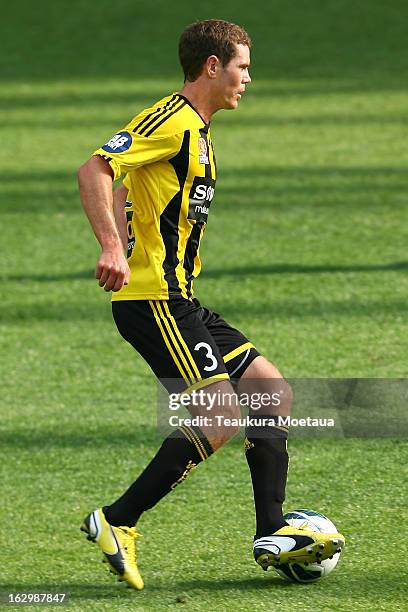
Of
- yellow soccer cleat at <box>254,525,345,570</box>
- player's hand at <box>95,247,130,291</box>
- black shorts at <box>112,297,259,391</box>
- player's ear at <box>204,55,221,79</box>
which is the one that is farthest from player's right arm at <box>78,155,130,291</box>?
yellow soccer cleat at <box>254,525,345,570</box>

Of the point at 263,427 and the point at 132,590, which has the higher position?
the point at 263,427

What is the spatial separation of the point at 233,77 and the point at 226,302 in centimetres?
388

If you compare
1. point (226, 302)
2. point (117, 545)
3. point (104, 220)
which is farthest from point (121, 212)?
point (226, 302)

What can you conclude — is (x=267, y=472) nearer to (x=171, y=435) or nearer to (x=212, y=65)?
(x=171, y=435)

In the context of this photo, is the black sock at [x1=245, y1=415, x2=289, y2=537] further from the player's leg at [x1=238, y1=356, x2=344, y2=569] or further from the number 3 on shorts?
the number 3 on shorts

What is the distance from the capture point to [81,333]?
747cm

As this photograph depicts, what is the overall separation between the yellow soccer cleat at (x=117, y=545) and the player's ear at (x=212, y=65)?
1436 millimetres

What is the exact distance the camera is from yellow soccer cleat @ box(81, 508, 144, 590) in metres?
4.03

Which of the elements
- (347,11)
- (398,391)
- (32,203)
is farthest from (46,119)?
(398,391)

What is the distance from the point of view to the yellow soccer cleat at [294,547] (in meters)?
4.09

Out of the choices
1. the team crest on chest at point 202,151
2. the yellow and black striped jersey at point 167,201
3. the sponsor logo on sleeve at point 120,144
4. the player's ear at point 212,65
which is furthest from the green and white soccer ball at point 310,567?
the player's ear at point 212,65

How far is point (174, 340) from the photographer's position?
4082mm

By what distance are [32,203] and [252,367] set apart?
6818 millimetres

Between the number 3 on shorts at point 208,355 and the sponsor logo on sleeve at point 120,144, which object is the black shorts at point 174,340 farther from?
the sponsor logo on sleeve at point 120,144
